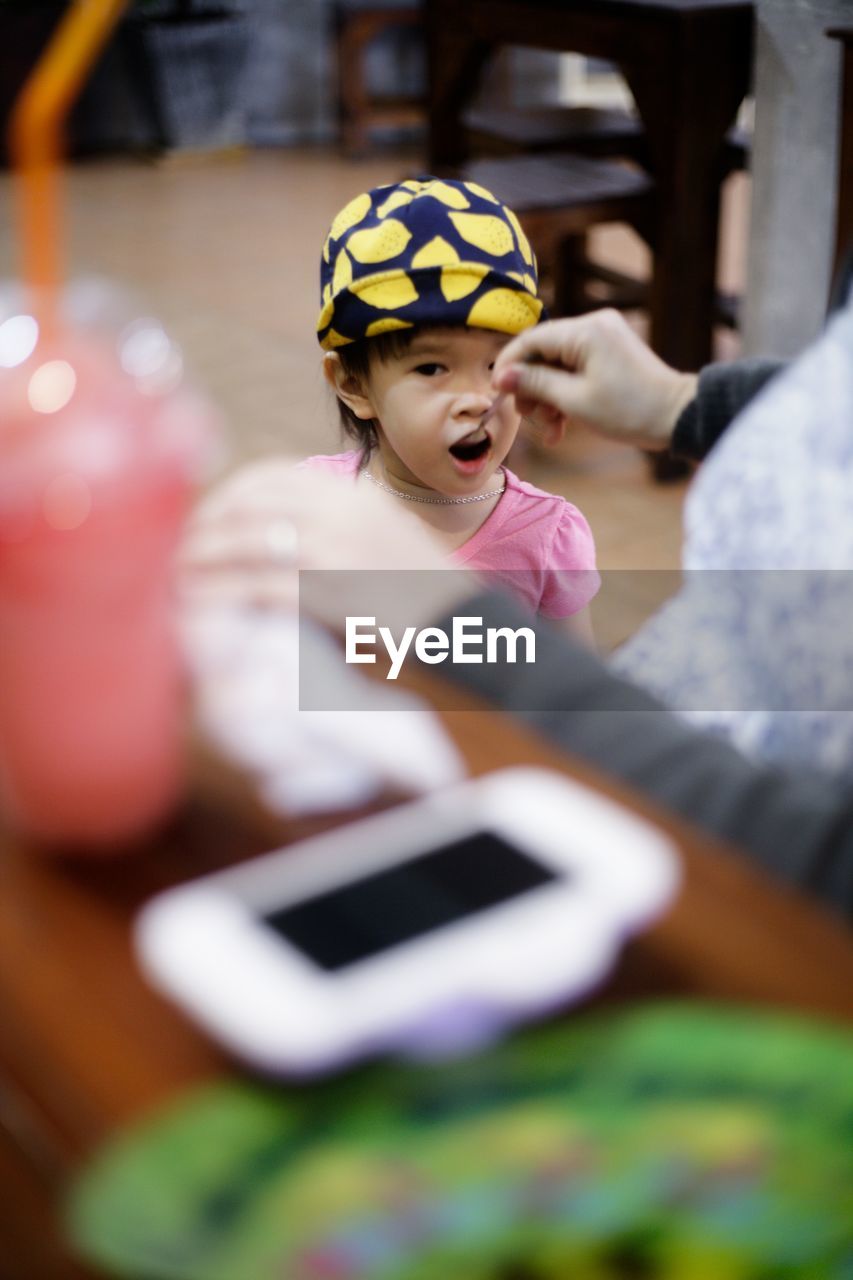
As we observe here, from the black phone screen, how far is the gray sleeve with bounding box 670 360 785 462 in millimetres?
548

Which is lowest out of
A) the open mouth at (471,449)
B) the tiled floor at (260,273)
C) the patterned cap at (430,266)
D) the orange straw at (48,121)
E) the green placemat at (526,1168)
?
the tiled floor at (260,273)

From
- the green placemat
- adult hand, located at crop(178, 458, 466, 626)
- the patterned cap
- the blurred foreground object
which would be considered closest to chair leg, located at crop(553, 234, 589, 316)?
A: the patterned cap

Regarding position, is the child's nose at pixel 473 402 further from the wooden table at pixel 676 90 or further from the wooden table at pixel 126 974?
the wooden table at pixel 676 90

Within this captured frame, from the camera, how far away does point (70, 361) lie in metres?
0.45

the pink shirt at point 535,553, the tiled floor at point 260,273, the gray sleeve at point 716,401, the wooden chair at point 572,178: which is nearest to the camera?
the gray sleeve at point 716,401

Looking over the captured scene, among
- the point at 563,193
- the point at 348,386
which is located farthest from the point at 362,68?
the point at 348,386

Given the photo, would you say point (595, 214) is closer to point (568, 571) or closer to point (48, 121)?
point (568, 571)

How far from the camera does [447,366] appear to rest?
4.50 ft

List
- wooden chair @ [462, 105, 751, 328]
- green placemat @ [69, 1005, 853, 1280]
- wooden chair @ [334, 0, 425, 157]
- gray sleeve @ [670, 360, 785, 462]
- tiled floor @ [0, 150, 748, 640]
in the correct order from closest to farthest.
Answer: green placemat @ [69, 1005, 853, 1280], gray sleeve @ [670, 360, 785, 462], wooden chair @ [462, 105, 751, 328], tiled floor @ [0, 150, 748, 640], wooden chair @ [334, 0, 425, 157]

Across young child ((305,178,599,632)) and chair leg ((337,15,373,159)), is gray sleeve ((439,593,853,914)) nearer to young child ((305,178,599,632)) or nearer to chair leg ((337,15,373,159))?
young child ((305,178,599,632))

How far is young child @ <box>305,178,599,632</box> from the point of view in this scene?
1.32m

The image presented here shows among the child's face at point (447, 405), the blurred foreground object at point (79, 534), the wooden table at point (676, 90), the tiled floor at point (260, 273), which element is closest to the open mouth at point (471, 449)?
the child's face at point (447, 405)

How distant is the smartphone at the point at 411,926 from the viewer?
381mm

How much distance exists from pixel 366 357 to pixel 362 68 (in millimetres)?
5309
